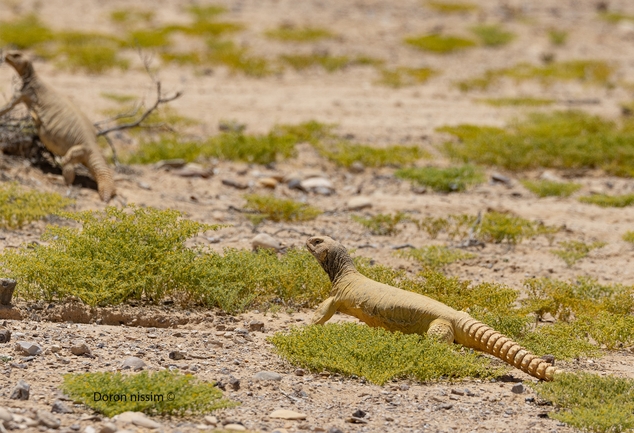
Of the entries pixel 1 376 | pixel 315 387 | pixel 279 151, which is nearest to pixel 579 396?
pixel 315 387

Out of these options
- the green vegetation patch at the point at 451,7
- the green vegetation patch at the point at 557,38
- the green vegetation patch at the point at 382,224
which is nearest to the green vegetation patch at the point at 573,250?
the green vegetation patch at the point at 382,224

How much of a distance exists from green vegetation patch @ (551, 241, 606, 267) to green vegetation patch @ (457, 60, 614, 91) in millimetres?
10248

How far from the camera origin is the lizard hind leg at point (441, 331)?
6.62m

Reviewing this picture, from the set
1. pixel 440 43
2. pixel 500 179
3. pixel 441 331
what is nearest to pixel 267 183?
pixel 500 179

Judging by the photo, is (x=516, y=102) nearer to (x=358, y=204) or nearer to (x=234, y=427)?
(x=358, y=204)

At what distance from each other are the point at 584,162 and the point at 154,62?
10.4 m

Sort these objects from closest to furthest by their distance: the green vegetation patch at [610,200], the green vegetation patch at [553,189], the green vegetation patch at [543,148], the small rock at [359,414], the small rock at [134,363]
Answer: the small rock at [359,414]
the small rock at [134,363]
the green vegetation patch at [610,200]
the green vegetation patch at [553,189]
the green vegetation patch at [543,148]

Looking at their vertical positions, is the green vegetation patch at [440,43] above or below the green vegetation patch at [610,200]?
above

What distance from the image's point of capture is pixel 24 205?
9.66 metres

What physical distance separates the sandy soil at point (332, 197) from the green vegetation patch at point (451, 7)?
0.53 metres

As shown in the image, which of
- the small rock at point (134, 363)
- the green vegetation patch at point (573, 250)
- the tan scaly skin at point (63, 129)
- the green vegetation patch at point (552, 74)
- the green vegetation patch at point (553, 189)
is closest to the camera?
the small rock at point (134, 363)

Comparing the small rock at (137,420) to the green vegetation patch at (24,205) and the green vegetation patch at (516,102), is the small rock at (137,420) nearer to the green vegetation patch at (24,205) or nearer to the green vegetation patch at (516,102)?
the green vegetation patch at (24,205)

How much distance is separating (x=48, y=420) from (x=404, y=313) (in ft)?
9.52

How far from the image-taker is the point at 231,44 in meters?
22.1
